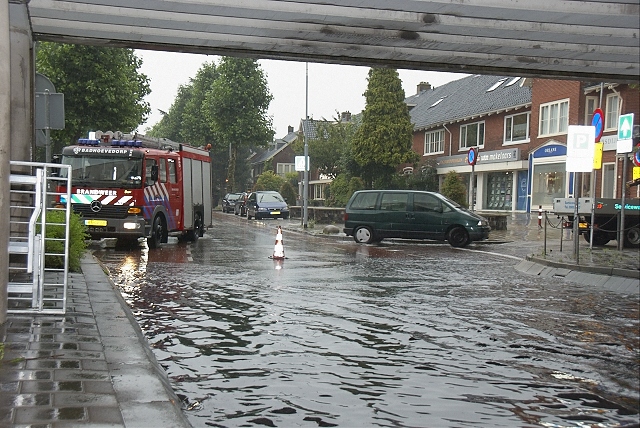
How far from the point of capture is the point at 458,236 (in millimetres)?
22062

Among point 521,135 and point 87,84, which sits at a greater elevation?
point 87,84

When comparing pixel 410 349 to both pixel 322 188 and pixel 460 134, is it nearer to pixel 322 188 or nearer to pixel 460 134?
pixel 460 134

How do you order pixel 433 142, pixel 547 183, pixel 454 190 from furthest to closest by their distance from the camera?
pixel 433 142 → pixel 547 183 → pixel 454 190

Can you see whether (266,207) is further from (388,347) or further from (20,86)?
(388,347)

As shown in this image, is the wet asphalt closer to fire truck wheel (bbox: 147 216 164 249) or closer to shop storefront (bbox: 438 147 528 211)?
fire truck wheel (bbox: 147 216 164 249)

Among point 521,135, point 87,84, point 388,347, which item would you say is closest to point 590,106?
point 521,135

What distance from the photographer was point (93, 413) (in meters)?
4.14

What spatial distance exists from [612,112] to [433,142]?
734 inches

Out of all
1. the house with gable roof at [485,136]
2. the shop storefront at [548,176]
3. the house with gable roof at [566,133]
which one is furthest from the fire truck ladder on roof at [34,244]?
the shop storefront at [548,176]

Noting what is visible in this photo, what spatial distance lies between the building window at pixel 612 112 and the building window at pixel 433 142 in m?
16.6

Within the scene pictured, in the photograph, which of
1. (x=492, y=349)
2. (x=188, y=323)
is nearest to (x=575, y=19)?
(x=492, y=349)

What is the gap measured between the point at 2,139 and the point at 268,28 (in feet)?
14.4

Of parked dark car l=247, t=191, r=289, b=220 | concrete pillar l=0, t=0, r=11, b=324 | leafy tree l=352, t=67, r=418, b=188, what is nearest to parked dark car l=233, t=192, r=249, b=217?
parked dark car l=247, t=191, r=289, b=220

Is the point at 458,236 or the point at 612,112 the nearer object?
the point at 458,236
